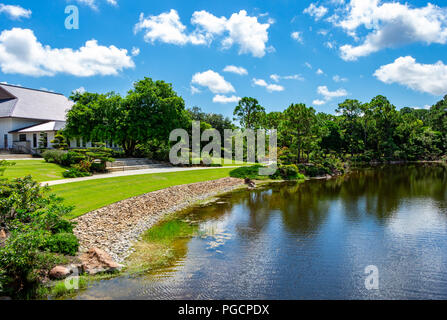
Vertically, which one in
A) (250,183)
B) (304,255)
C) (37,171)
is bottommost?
(304,255)

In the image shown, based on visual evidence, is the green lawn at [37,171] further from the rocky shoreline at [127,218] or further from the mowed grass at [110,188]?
the rocky shoreline at [127,218]

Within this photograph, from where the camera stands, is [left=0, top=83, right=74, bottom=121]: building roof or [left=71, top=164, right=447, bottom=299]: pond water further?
[left=0, top=83, right=74, bottom=121]: building roof

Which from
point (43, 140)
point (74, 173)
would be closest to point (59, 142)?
point (43, 140)

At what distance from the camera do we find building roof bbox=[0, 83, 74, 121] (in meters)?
37.2

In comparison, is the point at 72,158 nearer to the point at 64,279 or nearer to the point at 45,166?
the point at 45,166

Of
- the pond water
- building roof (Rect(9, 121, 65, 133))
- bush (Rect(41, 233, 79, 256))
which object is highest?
building roof (Rect(9, 121, 65, 133))

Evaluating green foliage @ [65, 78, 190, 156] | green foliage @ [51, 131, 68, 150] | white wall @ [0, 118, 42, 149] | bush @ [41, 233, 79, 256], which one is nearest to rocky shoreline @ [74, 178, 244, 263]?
bush @ [41, 233, 79, 256]

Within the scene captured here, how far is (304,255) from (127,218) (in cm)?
874

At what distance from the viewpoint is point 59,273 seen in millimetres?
7742

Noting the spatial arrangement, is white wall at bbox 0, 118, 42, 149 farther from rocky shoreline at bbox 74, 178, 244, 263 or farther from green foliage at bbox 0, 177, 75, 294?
green foliage at bbox 0, 177, 75, 294

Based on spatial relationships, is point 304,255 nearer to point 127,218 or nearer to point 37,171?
point 127,218

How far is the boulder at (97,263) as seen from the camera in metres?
8.36

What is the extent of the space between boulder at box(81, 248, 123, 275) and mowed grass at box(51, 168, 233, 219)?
309cm
